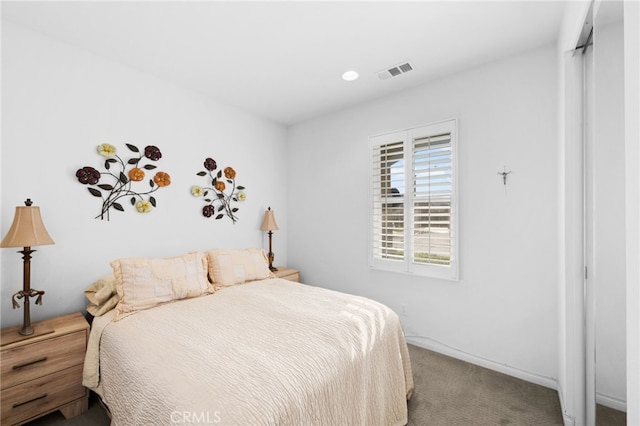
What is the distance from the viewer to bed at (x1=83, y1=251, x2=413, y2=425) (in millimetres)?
1150

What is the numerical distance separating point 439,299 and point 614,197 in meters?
1.88

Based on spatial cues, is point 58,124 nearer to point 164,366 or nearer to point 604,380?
point 164,366

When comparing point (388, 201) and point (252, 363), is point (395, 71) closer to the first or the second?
point (388, 201)

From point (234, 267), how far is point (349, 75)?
87.6 inches

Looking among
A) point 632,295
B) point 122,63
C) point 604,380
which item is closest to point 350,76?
point 122,63

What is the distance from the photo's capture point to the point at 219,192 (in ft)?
10.7

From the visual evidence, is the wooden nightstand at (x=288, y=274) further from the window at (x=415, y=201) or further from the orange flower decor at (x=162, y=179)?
the orange flower decor at (x=162, y=179)

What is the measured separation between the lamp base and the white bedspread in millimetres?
285

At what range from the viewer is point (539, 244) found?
2.25 meters

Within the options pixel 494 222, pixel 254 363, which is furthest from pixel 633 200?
pixel 494 222

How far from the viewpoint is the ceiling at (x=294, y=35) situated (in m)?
1.86

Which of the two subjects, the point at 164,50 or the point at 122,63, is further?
the point at 122,63

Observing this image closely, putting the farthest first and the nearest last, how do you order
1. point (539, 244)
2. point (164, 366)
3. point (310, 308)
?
point (539, 244) → point (310, 308) → point (164, 366)

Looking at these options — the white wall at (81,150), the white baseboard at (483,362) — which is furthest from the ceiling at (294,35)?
the white baseboard at (483,362)
